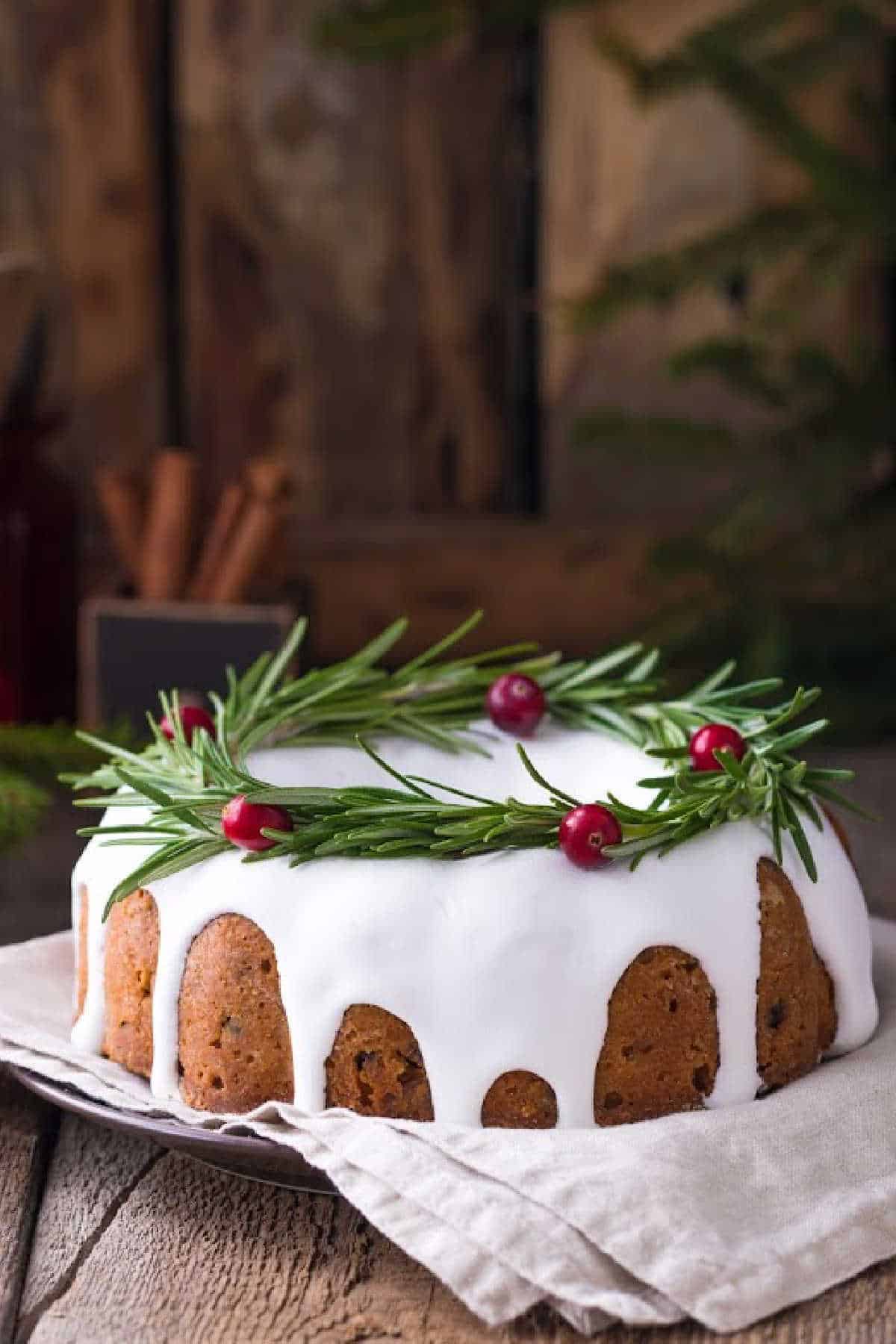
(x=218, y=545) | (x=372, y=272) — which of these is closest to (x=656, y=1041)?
(x=218, y=545)

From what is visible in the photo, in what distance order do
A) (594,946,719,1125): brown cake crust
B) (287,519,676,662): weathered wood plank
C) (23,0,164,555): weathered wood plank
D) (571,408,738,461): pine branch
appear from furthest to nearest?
1. (287,519,676,662): weathered wood plank
2. (23,0,164,555): weathered wood plank
3. (571,408,738,461): pine branch
4. (594,946,719,1125): brown cake crust

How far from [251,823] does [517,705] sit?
0.87 feet

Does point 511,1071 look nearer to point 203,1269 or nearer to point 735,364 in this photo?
point 203,1269

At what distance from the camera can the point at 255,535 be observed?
175cm

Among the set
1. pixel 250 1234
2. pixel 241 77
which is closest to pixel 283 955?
pixel 250 1234

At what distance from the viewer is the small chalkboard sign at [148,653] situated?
171cm

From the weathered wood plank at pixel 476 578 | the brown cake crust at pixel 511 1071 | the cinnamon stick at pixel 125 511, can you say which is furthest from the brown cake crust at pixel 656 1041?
the weathered wood plank at pixel 476 578

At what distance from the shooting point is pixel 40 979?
1.07 meters

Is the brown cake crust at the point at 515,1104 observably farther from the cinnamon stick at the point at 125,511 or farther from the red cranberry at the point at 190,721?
the cinnamon stick at the point at 125,511

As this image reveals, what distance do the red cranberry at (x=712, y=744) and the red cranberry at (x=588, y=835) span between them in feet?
0.40

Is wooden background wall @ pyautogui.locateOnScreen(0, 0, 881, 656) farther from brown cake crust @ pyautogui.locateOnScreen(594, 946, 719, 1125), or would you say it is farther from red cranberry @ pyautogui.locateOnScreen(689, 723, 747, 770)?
brown cake crust @ pyautogui.locateOnScreen(594, 946, 719, 1125)

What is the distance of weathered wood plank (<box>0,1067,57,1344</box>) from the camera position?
844 mm

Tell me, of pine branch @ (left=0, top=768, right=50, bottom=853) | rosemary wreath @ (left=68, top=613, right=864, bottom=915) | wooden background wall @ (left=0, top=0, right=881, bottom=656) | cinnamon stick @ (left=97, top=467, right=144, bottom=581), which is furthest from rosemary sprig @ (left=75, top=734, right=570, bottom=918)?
wooden background wall @ (left=0, top=0, right=881, bottom=656)

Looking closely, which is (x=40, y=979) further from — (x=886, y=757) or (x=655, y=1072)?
(x=886, y=757)
